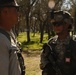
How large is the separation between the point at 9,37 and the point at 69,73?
7.08 ft

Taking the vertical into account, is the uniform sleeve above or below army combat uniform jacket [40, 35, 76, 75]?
above

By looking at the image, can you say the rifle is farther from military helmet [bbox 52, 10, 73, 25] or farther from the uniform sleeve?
the uniform sleeve

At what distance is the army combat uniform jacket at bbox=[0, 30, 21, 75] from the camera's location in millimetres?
2432

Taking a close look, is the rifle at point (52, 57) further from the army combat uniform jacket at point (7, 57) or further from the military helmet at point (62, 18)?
the army combat uniform jacket at point (7, 57)

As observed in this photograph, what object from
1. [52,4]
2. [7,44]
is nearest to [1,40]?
[7,44]

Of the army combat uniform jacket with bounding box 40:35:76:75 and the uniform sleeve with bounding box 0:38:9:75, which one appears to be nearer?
the uniform sleeve with bounding box 0:38:9:75

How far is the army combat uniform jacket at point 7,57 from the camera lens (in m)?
2.43

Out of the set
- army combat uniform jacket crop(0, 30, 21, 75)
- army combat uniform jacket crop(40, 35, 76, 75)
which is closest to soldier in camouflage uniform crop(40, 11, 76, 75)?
army combat uniform jacket crop(40, 35, 76, 75)

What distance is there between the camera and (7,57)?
96.4 inches

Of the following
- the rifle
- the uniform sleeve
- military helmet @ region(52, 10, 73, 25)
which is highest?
military helmet @ region(52, 10, 73, 25)

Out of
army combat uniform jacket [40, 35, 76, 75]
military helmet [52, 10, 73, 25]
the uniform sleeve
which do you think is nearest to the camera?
the uniform sleeve

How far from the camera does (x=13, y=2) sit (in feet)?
8.66

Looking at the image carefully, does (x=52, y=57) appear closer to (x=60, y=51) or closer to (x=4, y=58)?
(x=60, y=51)

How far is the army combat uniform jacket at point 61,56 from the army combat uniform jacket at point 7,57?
6.64 feet
